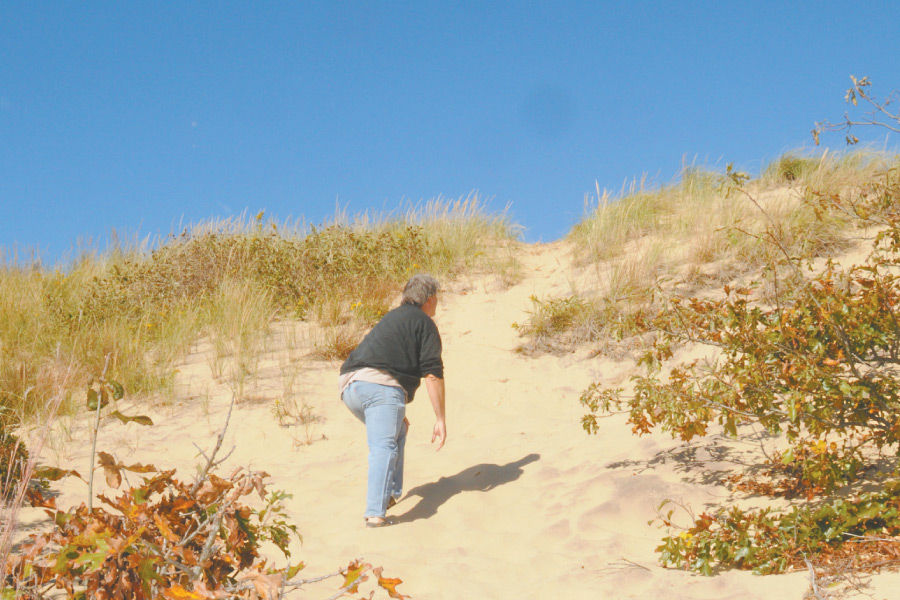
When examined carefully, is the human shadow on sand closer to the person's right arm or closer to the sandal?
the sandal

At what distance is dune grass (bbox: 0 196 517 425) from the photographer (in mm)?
7695

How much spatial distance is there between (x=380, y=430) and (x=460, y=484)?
3.60 feet

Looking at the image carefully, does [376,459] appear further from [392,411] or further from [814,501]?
[814,501]

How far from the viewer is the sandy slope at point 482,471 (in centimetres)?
373

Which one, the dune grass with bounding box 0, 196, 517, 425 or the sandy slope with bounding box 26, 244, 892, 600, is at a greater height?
the dune grass with bounding box 0, 196, 517, 425

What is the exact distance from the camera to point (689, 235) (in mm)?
9852

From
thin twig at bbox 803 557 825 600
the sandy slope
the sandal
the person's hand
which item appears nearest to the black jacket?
the person's hand

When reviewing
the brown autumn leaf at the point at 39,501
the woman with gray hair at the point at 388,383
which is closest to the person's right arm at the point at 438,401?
the woman with gray hair at the point at 388,383

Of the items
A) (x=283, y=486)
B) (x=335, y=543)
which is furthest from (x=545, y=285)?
(x=335, y=543)

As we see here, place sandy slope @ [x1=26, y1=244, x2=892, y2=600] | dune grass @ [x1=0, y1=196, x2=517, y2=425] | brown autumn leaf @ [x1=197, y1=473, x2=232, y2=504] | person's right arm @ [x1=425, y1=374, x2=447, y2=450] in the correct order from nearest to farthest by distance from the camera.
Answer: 1. brown autumn leaf @ [x1=197, y1=473, x2=232, y2=504]
2. sandy slope @ [x1=26, y1=244, x2=892, y2=600]
3. person's right arm @ [x1=425, y1=374, x2=447, y2=450]
4. dune grass @ [x1=0, y1=196, x2=517, y2=425]

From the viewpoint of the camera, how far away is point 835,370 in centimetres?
368

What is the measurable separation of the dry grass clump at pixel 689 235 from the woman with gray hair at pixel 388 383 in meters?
2.64

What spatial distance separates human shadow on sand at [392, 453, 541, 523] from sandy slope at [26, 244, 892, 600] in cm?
2

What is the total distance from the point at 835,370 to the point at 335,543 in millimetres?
2994
